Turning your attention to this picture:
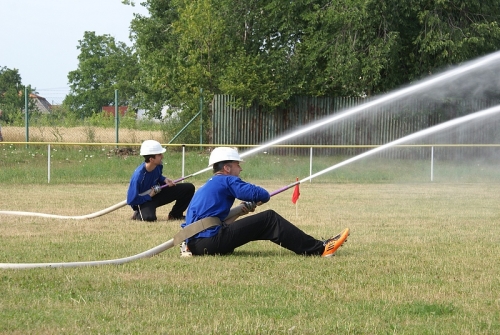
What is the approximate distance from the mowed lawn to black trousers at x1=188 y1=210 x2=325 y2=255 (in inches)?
7.1

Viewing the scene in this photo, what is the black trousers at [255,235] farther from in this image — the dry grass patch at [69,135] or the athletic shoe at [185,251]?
the dry grass patch at [69,135]

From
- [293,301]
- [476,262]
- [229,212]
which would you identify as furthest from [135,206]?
[293,301]

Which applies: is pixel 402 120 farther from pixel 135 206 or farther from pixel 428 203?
pixel 135 206

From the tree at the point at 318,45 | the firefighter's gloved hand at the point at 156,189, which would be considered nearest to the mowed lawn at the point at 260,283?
the firefighter's gloved hand at the point at 156,189

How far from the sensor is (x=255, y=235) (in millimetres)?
9688

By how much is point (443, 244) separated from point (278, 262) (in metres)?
2.95

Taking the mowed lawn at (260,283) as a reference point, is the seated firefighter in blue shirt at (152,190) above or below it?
above

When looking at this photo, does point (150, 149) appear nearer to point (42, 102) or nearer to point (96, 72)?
point (42, 102)

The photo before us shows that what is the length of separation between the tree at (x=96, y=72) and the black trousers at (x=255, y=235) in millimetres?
76949

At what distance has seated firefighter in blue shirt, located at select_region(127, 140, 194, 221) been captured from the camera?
14.1 m

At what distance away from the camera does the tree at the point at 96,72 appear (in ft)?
296

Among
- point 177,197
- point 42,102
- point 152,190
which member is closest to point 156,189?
point 152,190

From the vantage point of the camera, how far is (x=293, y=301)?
7.23 metres

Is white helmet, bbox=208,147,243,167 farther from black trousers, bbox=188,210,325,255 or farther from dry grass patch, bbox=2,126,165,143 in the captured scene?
dry grass patch, bbox=2,126,165,143
